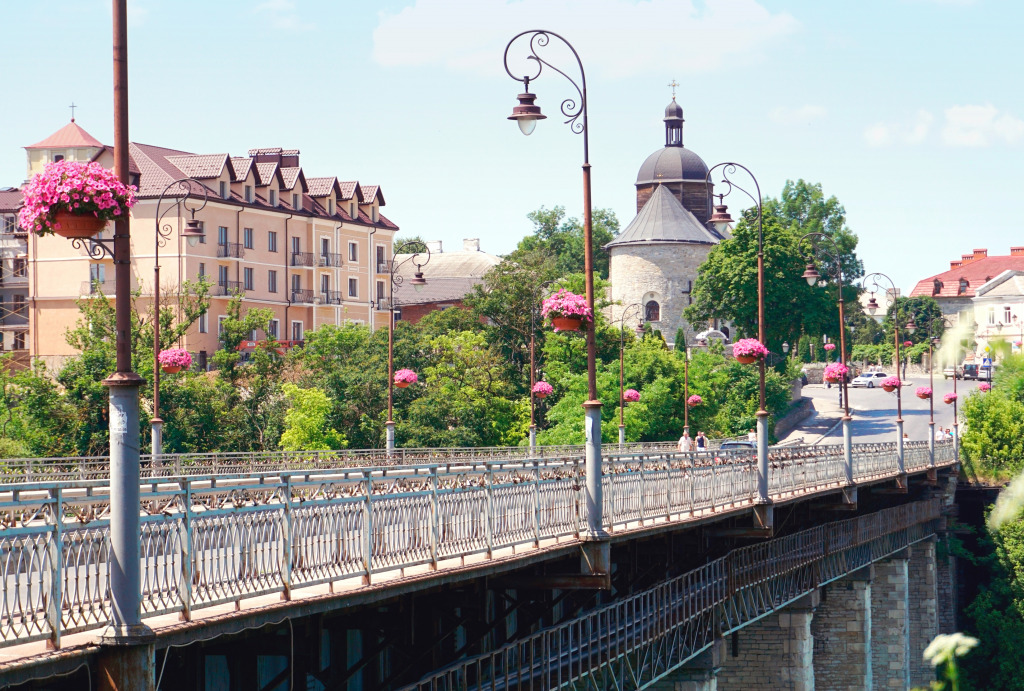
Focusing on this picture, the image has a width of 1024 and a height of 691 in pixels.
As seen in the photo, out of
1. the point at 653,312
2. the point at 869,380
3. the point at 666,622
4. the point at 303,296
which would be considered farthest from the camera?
the point at 869,380

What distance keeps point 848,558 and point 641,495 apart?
2504cm

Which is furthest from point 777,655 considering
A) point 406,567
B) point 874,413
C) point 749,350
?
point 874,413

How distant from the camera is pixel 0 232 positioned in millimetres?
83938

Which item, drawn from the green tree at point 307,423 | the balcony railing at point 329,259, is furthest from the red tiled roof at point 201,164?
the green tree at point 307,423

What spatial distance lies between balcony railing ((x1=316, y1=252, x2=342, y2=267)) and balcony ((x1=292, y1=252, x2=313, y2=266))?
0.61m

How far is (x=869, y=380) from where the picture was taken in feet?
Result: 375

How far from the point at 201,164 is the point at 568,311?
61.1 meters

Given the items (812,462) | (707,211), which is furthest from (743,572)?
(707,211)

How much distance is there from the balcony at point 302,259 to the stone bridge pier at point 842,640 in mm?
41019

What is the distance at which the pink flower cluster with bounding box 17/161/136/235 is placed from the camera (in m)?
9.73

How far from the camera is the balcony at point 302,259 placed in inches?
3302

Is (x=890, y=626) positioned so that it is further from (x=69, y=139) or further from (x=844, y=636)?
(x=69, y=139)

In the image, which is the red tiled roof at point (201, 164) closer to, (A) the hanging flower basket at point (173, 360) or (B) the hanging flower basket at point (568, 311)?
(A) the hanging flower basket at point (173, 360)

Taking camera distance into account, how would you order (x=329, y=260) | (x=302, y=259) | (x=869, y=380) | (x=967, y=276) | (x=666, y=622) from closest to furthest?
(x=666, y=622) → (x=302, y=259) → (x=329, y=260) → (x=869, y=380) → (x=967, y=276)
